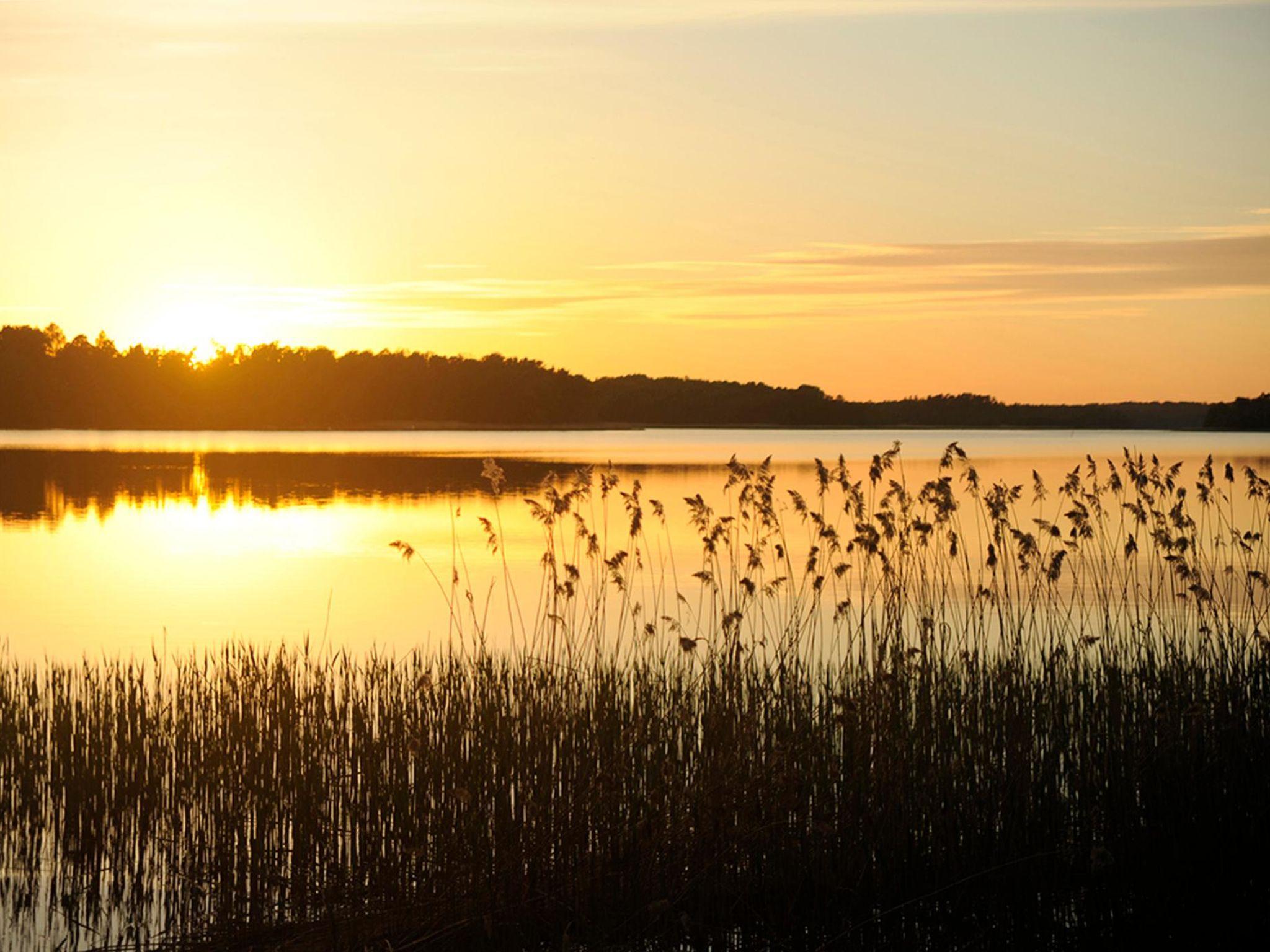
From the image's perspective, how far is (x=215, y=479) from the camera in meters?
42.5

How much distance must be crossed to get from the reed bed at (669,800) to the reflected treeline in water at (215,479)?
63.5ft

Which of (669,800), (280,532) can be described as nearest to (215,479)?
(280,532)

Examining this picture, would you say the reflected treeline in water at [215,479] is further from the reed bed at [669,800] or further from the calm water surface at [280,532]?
the reed bed at [669,800]

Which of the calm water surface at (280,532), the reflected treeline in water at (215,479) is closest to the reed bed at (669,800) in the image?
the calm water surface at (280,532)

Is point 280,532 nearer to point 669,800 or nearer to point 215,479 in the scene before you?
point 215,479

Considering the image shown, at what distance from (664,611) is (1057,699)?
664cm

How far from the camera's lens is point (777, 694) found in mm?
7594

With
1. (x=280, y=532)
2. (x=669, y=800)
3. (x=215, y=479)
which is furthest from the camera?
(x=215, y=479)

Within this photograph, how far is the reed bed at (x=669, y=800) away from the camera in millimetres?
5895

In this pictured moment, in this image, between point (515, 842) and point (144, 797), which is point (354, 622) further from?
point (515, 842)

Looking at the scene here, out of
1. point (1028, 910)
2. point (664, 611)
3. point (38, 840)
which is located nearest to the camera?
point (1028, 910)

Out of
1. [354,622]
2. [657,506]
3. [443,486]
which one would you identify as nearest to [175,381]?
[443,486]

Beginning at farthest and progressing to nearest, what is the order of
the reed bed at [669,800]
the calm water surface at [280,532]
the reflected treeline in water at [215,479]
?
the reflected treeline in water at [215,479] → the calm water surface at [280,532] → the reed bed at [669,800]

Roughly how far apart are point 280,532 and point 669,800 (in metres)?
21.8
